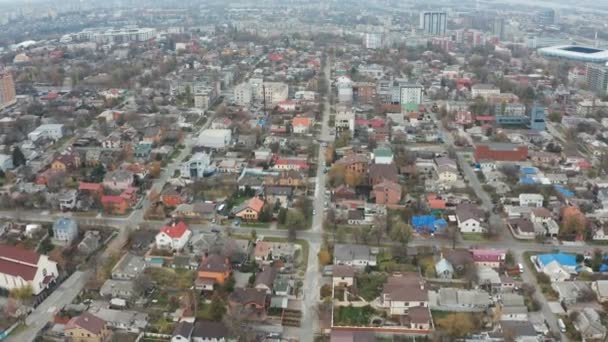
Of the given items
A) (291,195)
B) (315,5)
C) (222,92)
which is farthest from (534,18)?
(291,195)

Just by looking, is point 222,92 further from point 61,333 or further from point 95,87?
point 61,333

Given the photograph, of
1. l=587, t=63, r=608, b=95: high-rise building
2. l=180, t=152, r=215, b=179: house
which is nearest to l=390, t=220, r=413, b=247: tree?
l=180, t=152, r=215, b=179: house

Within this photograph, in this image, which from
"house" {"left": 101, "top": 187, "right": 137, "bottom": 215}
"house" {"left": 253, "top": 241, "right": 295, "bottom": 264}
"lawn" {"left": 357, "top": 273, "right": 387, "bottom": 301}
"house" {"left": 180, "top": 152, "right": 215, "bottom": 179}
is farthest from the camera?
"house" {"left": 180, "top": 152, "right": 215, "bottom": 179}

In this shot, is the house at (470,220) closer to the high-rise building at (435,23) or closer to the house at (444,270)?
the house at (444,270)

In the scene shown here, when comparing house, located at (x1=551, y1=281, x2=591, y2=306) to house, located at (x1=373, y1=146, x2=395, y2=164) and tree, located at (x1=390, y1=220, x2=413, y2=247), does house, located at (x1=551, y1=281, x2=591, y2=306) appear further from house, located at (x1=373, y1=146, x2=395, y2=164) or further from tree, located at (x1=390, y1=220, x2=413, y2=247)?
house, located at (x1=373, y1=146, x2=395, y2=164)

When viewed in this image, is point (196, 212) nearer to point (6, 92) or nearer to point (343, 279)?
point (343, 279)

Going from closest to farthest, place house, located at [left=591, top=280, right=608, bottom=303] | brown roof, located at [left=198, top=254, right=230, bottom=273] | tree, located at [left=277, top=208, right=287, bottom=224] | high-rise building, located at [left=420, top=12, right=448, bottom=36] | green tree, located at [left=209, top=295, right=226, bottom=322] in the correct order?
green tree, located at [left=209, top=295, right=226, bottom=322] < house, located at [left=591, top=280, right=608, bottom=303] < brown roof, located at [left=198, top=254, right=230, bottom=273] < tree, located at [left=277, top=208, right=287, bottom=224] < high-rise building, located at [left=420, top=12, right=448, bottom=36]
